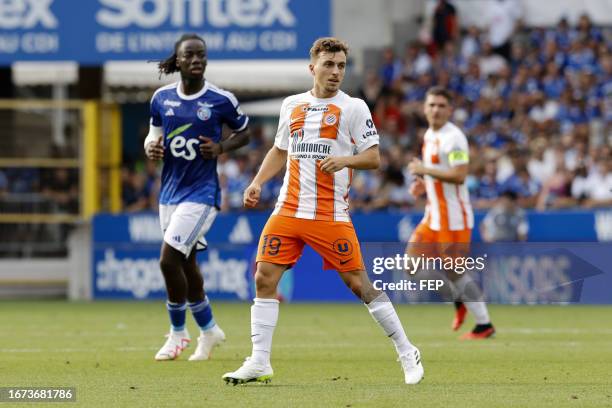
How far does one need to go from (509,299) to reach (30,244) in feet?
26.5

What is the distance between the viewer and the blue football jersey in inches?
453

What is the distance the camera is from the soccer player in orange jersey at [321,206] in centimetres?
916

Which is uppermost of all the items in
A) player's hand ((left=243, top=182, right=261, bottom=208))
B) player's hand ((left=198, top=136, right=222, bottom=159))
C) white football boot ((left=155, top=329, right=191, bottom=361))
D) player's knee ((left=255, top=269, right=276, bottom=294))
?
A: player's hand ((left=198, top=136, right=222, bottom=159))

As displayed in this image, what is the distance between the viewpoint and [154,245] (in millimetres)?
21062

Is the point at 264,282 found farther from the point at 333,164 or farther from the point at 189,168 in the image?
the point at 189,168

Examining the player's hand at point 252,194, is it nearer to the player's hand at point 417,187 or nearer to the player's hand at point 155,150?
the player's hand at point 155,150

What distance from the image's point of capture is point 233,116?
1167cm

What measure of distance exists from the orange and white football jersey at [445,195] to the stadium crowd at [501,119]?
716 centimetres

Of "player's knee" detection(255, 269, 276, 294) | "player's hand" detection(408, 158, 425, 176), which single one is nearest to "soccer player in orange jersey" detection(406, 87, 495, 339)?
"player's hand" detection(408, 158, 425, 176)

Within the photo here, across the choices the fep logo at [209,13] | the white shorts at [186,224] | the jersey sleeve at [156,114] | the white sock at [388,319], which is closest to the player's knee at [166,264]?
the white shorts at [186,224]

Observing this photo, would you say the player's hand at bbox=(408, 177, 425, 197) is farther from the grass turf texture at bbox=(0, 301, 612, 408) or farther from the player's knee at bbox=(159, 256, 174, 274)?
the player's knee at bbox=(159, 256, 174, 274)

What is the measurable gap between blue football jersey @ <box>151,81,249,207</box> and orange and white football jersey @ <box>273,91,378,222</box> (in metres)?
2.32

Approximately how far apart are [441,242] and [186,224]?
342 centimetres

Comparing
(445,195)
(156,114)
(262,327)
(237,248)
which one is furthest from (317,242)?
(237,248)
